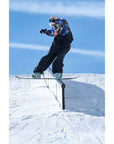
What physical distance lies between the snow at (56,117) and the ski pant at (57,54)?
0.75 meters

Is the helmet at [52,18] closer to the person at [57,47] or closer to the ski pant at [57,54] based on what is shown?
the person at [57,47]

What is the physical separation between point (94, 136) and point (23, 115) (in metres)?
1.58

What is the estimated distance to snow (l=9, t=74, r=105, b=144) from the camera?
4.60 m

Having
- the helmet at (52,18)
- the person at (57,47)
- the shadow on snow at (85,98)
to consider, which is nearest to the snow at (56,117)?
the shadow on snow at (85,98)

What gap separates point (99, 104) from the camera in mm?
6508

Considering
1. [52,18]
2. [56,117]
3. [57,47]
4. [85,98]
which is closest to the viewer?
[56,117]

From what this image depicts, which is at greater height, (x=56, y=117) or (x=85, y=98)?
(x=85, y=98)

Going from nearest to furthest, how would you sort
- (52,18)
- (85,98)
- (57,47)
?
1. (52,18)
2. (57,47)
3. (85,98)

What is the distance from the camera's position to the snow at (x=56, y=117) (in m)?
4.60

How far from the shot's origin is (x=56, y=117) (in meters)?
5.32

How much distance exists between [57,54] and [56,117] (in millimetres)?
1908

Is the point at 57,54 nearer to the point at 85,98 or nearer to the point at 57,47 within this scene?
the point at 57,47

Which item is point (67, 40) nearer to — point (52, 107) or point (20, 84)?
point (52, 107)

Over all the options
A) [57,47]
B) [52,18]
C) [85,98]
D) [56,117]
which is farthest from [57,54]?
[56,117]
